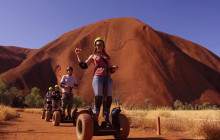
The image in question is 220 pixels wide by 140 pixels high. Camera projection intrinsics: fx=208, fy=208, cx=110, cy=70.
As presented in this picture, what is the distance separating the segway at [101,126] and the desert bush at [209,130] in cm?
202

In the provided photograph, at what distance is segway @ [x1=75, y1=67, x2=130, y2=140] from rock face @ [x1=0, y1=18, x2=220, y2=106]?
49588mm

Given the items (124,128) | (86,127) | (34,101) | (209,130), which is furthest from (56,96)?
(34,101)

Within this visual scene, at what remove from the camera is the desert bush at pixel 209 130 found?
491 centimetres

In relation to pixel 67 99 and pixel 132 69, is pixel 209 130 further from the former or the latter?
pixel 132 69

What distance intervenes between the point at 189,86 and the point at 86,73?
35.3 m

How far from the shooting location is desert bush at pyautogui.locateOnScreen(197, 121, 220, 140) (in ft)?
16.1

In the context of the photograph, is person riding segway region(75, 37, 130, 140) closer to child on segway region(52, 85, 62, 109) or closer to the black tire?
the black tire

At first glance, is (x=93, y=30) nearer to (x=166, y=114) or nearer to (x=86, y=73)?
(x=86, y=73)

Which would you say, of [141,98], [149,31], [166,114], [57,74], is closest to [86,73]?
[57,74]

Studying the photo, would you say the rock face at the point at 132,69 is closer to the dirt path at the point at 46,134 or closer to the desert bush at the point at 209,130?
the dirt path at the point at 46,134

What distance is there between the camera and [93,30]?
91.9 meters

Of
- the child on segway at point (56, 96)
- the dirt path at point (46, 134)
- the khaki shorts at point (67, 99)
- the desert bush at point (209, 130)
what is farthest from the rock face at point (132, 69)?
the desert bush at point (209, 130)

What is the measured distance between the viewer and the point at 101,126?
14.5 feet

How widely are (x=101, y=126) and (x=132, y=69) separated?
64.3 metres
